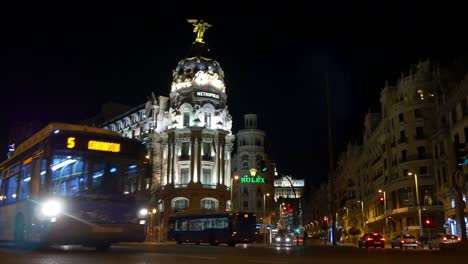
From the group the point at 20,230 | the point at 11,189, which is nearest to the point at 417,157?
the point at 11,189

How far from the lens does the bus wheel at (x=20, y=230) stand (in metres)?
18.5

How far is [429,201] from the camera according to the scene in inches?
2162

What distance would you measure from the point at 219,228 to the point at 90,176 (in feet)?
92.9

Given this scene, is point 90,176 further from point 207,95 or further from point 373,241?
point 207,95

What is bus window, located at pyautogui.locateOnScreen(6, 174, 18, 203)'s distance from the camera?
19.5 meters

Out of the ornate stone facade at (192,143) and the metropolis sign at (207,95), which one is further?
the metropolis sign at (207,95)

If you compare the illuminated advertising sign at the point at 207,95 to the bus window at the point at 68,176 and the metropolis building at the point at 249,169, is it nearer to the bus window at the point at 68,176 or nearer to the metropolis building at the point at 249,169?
the metropolis building at the point at 249,169

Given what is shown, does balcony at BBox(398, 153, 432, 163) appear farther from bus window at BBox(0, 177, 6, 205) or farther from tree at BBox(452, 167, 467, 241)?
bus window at BBox(0, 177, 6, 205)

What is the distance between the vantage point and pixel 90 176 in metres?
17.3

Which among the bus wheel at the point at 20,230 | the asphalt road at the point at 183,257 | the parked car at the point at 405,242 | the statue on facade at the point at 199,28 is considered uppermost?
the statue on facade at the point at 199,28

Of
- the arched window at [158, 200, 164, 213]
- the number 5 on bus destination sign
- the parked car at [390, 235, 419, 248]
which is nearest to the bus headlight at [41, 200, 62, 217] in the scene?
the number 5 on bus destination sign

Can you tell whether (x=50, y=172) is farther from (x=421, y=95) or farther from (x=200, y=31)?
(x=200, y=31)

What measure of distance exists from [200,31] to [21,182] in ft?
237

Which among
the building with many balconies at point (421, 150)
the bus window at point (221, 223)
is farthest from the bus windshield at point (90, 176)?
the building with many balconies at point (421, 150)
